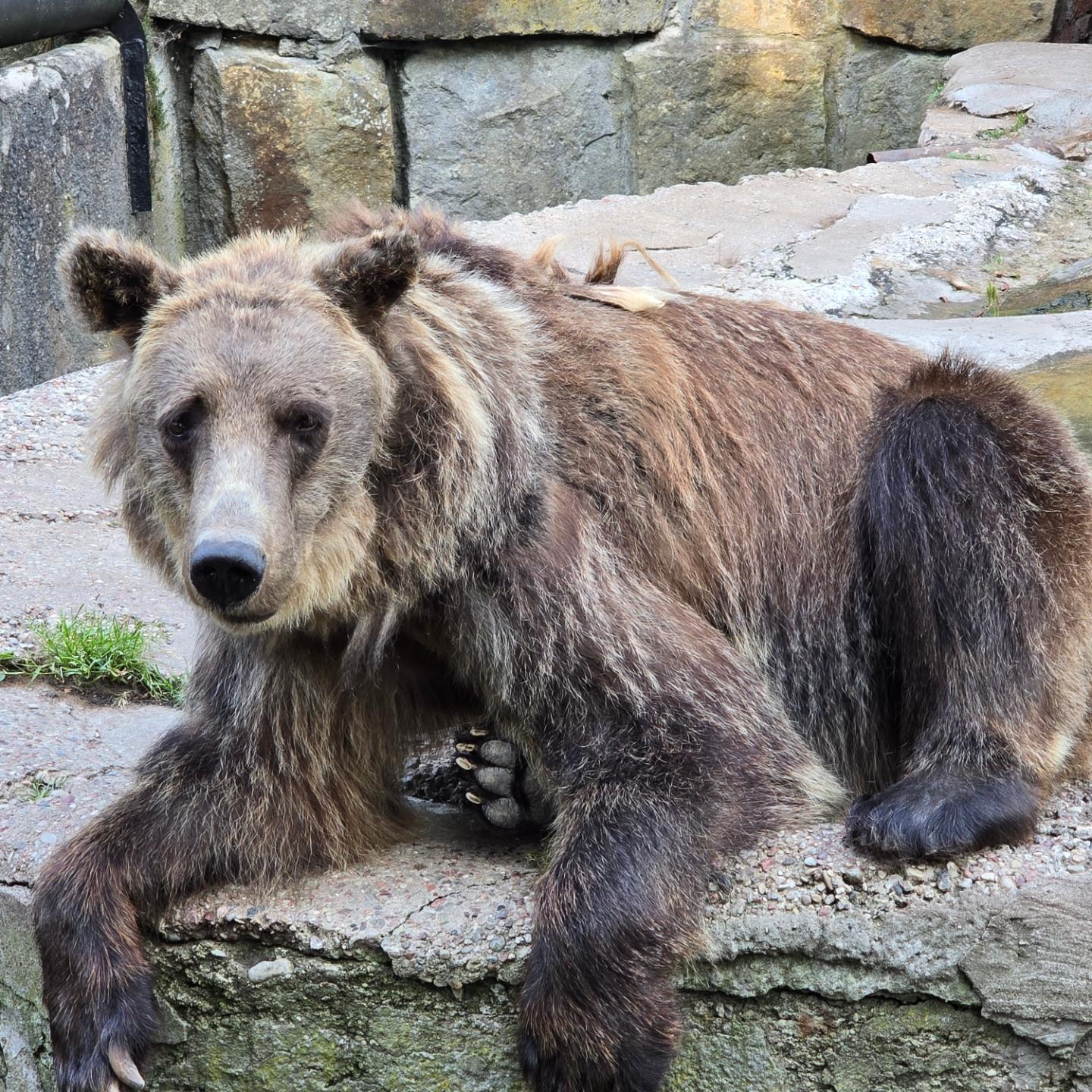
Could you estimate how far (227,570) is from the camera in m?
2.79

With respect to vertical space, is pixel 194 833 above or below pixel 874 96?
above

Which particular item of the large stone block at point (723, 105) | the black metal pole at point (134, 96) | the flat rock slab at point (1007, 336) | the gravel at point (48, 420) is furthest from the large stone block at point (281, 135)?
the flat rock slab at point (1007, 336)

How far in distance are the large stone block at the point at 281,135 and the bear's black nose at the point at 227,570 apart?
23.2 feet

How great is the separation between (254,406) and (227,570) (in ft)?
1.15

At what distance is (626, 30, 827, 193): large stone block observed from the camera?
10.6m

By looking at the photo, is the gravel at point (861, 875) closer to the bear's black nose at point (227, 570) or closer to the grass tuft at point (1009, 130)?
the bear's black nose at point (227, 570)

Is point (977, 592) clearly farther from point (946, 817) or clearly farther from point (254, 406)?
point (254, 406)

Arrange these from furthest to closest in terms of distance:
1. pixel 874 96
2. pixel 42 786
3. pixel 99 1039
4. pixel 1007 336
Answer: pixel 874 96 → pixel 1007 336 → pixel 42 786 → pixel 99 1039

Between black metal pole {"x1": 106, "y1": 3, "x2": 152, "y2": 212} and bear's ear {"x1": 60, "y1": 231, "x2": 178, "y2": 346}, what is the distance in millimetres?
6102

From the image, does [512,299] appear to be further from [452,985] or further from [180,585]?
[452,985]

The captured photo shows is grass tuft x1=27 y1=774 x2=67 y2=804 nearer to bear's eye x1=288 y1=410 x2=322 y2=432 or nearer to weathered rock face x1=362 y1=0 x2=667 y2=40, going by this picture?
bear's eye x1=288 y1=410 x2=322 y2=432

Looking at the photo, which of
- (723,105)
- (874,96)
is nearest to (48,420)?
(723,105)

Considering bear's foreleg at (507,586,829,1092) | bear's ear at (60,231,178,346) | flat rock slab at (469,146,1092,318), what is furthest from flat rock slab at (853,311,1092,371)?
bear's ear at (60,231,178,346)

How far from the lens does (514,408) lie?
10.9 feet
